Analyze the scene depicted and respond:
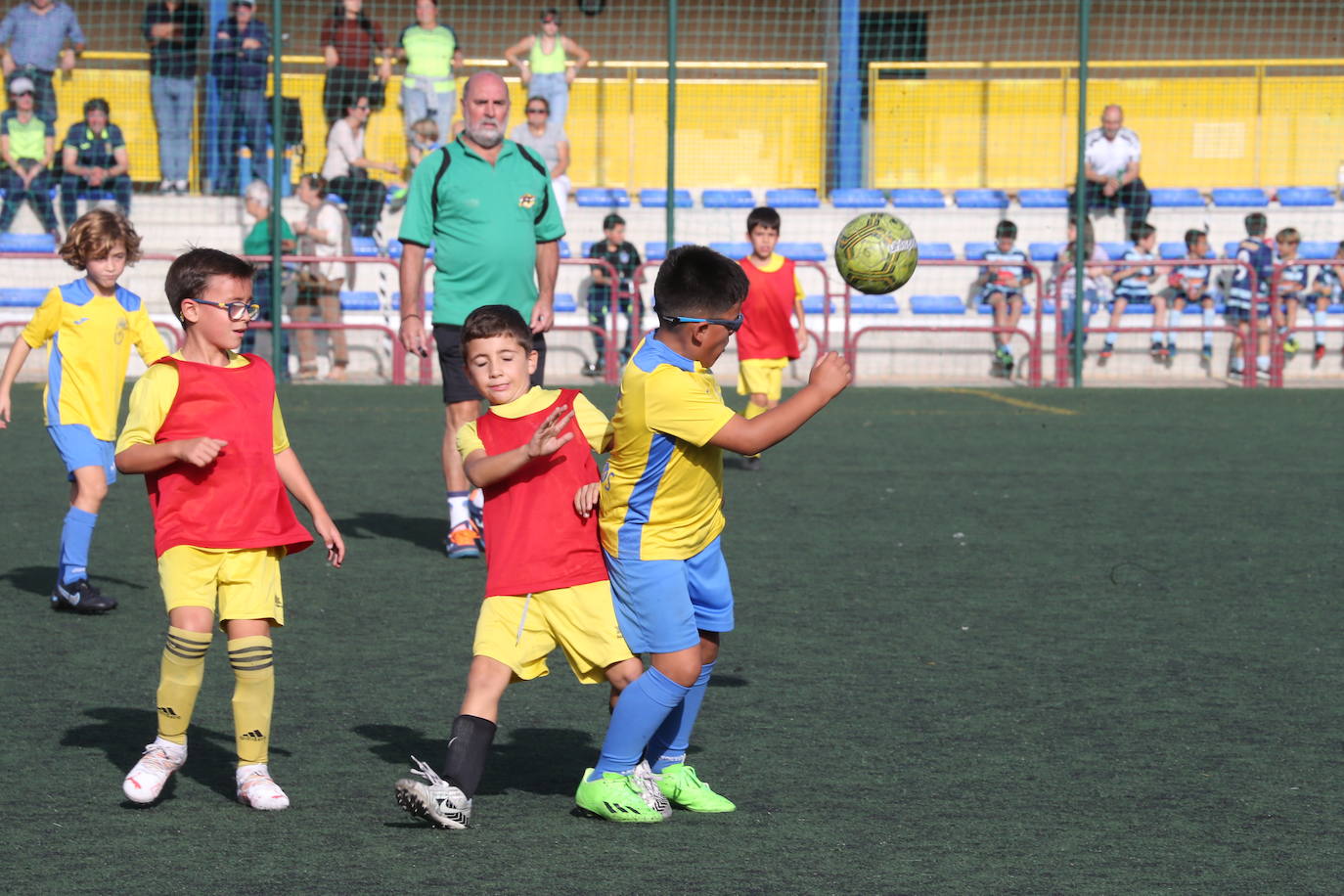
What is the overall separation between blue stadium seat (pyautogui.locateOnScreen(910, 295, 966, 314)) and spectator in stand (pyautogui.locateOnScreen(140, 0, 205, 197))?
7.39 m

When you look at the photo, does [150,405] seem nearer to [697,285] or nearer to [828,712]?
[697,285]

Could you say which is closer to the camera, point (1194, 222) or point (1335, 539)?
point (1335, 539)

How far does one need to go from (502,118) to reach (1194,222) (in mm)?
13740

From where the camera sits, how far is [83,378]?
6.51 m

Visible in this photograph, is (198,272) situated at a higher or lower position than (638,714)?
higher

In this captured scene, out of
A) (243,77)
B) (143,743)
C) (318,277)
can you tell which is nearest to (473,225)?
(143,743)

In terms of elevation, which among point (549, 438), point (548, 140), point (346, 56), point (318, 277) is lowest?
point (549, 438)

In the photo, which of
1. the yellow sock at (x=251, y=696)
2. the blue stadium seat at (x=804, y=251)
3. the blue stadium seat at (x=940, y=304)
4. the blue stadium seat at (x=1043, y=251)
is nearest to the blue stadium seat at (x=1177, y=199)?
the blue stadium seat at (x=1043, y=251)

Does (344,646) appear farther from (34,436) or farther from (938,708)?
(34,436)

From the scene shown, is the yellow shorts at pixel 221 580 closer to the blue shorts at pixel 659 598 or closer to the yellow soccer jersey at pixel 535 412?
the yellow soccer jersey at pixel 535 412

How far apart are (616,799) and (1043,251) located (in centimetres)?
1549

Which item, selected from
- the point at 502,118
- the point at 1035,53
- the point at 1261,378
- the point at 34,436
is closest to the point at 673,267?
the point at 502,118

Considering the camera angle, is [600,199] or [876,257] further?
[600,199]

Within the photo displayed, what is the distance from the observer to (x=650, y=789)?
4.18 m
